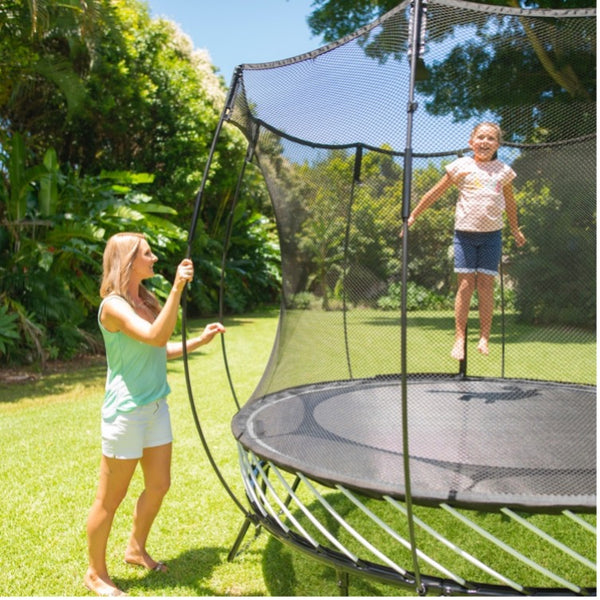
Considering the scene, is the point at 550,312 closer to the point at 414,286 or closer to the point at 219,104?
the point at 414,286

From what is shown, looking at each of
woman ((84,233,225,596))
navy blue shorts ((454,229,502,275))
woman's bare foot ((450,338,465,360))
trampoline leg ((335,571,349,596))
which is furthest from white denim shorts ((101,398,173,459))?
woman's bare foot ((450,338,465,360))

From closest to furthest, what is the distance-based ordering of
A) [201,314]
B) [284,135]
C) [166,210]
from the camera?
[284,135], [166,210], [201,314]

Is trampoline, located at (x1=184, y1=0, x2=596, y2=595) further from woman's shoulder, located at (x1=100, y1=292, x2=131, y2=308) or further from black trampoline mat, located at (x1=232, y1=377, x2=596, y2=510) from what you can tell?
woman's shoulder, located at (x1=100, y1=292, x2=131, y2=308)

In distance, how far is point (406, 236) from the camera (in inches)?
52.1

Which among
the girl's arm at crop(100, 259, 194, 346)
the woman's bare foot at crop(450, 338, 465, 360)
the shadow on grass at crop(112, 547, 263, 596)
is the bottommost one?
the shadow on grass at crop(112, 547, 263, 596)

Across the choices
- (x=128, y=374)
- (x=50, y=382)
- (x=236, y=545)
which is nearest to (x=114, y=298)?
(x=128, y=374)

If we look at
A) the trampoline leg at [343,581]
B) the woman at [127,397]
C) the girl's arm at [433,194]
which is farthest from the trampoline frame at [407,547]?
the girl's arm at [433,194]

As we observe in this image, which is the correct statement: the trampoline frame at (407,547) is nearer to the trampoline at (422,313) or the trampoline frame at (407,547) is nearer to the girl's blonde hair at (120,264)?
the trampoline at (422,313)

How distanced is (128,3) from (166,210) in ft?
16.4

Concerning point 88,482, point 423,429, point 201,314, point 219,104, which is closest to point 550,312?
point 423,429

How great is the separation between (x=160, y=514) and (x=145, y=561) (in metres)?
0.55

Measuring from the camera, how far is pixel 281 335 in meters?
2.88

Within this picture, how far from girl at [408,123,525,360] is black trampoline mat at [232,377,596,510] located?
0.46 meters

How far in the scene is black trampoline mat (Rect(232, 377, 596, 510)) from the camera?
165 cm
